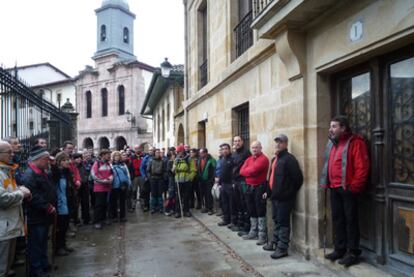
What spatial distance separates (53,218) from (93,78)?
3761 cm

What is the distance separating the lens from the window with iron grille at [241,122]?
7430 millimetres

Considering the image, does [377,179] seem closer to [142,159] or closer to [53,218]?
[53,218]

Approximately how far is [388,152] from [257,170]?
221 cm

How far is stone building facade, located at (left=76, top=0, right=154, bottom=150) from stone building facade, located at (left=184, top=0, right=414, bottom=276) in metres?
30.1

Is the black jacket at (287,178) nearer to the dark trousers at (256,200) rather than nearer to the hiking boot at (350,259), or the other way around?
the dark trousers at (256,200)

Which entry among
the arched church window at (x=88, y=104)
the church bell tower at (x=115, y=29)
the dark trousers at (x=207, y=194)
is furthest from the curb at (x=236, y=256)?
the church bell tower at (x=115, y=29)

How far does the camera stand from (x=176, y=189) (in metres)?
8.84

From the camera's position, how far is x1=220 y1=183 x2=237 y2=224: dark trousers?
6.81 m

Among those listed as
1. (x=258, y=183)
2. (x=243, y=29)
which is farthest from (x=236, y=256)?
(x=243, y=29)

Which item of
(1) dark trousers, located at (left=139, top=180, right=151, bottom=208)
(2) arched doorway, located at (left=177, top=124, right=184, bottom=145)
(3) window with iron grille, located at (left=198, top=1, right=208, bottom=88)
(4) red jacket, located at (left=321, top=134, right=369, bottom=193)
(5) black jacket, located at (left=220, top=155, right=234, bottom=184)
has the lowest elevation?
(1) dark trousers, located at (left=139, top=180, right=151, bottom=208)

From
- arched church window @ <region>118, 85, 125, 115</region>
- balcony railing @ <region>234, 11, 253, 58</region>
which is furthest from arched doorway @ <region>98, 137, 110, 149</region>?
balcony railing @ <region>234, 11, 253, 58</region>

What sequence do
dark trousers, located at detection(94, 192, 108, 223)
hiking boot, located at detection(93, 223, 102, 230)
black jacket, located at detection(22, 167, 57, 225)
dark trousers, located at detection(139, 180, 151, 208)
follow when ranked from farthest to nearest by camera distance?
dark trousers, located at detection(139, 180, 151, 208) < dark trousers, located at detection(94, 192, 108, 223) < hiking boot, located at detection(93, 223, 102, 230) < black jacket, located at detection(22, 167, 57, 225)

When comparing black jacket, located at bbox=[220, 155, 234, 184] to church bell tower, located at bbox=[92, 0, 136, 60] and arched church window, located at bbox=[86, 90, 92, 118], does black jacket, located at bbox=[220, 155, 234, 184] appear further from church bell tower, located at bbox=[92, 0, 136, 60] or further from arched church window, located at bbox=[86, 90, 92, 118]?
church bell tower, located at bbox=[92, 0, 136, 60]

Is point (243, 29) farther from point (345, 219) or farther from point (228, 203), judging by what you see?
point (345, 219)
